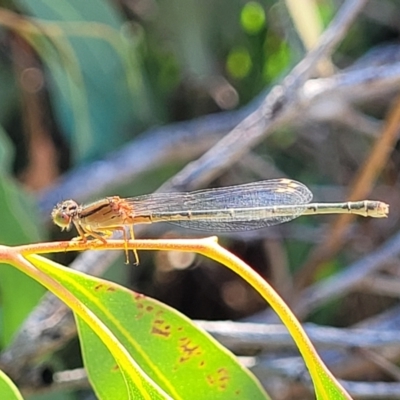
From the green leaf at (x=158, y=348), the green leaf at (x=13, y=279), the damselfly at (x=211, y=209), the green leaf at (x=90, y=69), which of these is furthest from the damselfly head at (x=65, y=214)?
the green leaf at (x=90, y=69)

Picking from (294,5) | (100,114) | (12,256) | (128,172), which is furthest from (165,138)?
(12,256)

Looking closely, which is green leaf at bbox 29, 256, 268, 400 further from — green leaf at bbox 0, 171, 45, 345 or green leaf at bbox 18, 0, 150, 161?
green leaf at bbox 18, 0, 150, 161

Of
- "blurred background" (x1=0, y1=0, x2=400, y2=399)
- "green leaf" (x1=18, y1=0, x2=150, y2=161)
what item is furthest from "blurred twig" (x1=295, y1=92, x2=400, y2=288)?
"green leaf" (x1=18, y1=0, x2=150, y2=161)

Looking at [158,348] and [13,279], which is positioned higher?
[13,279]

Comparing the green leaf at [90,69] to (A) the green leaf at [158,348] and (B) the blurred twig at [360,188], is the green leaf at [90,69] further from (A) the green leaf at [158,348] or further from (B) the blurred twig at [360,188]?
(A) the green leaf at [158,348]

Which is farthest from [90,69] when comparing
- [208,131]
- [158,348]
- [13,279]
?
[158,348]

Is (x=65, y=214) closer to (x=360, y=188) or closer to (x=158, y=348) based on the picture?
(x=158, y=348)

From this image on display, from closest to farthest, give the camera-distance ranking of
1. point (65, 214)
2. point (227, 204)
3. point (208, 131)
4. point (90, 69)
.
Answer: point (65, 214) < point (227, 204) < point (208, 131) < point (90, 69)
